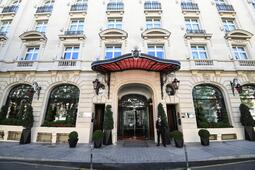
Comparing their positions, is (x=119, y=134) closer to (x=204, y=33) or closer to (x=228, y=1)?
(x=204, y=33)

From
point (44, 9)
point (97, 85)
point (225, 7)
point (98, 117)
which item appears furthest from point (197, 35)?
point (44, 9)

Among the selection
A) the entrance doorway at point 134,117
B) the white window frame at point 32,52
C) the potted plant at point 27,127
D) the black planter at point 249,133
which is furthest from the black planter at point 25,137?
the black planter at point 249,133

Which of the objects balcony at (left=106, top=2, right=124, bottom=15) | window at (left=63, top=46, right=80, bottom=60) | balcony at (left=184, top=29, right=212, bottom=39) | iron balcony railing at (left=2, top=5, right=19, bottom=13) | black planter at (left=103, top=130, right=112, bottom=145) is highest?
iron balcony railing at (left=2, top=5, right=19, bottom=13)

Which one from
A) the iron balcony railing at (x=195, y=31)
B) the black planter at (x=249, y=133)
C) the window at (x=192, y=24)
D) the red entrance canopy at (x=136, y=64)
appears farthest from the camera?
the window at (x=192, y=24)

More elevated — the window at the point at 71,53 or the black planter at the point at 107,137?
the window at the point at 71,53

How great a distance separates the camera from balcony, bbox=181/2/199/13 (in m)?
14.3

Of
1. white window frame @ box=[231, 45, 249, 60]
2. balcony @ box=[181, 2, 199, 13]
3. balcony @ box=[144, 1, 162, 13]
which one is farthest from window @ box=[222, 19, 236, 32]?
balcony @ box=[144, 1, 162, 13]

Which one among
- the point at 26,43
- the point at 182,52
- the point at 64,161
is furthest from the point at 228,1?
the point at 26,43

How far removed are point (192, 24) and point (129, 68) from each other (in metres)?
9.09

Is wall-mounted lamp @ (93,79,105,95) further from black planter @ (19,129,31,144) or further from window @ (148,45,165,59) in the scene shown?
black planter @ (19,129,31,144)

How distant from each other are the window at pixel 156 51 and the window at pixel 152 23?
2510 mm

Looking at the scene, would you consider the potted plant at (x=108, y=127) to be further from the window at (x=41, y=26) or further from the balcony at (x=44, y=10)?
the balcony at (x=44, y=10)

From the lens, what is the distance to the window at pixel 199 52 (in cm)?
1253

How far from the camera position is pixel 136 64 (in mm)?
10477
